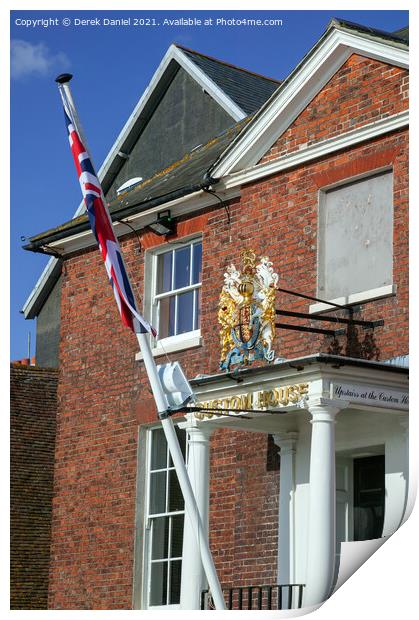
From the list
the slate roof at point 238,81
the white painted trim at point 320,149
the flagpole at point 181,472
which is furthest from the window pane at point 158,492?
the slate roof at point 238,81

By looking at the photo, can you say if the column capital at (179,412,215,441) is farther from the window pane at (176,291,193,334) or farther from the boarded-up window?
the window pane at (176,291,193,334)

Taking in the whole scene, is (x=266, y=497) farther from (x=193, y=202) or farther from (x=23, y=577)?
(x=23, y=577)

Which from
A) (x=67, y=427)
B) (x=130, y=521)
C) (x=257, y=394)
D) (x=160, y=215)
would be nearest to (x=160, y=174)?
(x=160, y=215)

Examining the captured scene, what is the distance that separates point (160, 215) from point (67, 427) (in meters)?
2.86

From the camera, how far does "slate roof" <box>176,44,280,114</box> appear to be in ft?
56.7

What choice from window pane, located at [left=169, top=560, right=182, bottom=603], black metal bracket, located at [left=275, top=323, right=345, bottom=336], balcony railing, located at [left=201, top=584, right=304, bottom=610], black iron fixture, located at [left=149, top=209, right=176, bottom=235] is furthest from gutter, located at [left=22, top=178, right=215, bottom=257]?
balcony railing, located at [left=201, top=584, right=304, bottom=610]

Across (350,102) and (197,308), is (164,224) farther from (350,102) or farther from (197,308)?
(350,102)

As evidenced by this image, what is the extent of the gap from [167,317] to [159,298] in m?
0.25

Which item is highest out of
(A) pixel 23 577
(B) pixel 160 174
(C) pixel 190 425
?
(B) pixel 160 174

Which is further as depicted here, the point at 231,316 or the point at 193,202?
the point at 193,202

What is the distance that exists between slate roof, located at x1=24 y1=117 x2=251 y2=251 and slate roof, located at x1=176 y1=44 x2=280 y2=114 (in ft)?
1.92

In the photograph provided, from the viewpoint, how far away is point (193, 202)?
1533cm

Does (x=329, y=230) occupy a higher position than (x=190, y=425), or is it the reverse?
(x=329, y=230)

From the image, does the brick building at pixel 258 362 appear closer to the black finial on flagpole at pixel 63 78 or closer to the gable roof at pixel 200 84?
the gable roof at pixel 200 84
